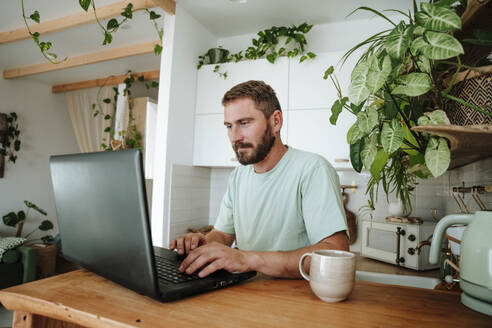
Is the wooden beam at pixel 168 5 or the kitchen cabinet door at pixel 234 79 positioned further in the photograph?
the kitchen cabinet door at pixel 234 79

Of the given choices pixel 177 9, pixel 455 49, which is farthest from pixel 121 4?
pixel 455 49

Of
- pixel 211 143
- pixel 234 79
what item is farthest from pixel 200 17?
pixel 211 143

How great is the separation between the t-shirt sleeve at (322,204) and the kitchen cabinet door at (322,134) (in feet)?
4.15

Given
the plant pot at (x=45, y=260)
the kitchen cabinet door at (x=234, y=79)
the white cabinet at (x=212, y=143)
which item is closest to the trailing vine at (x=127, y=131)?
the kitchen cabinet door at (x=234, y=79)

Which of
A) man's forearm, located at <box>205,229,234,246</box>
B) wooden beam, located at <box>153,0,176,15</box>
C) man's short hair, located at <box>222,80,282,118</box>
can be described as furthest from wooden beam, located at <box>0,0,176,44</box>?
man's forearm, located at <box>205,229,234,246</box>

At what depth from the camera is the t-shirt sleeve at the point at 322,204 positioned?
3.47 feet

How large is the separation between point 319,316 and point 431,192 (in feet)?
7.77

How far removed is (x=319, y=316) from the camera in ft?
1.92

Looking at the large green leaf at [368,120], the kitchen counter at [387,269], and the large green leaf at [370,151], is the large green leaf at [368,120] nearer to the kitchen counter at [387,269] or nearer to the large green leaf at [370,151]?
the large green leaf at [370,151]

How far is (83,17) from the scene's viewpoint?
2.79 meters

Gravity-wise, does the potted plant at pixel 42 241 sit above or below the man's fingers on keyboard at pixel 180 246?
below

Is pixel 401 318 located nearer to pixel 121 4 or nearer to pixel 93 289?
pixel 93 289

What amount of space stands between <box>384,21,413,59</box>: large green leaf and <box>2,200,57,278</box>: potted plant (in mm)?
4667

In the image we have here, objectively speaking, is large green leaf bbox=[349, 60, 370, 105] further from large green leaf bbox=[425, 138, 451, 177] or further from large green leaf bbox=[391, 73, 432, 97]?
large green leaf bbox=[425, 138, 451, 177]
